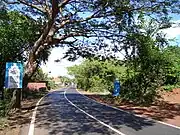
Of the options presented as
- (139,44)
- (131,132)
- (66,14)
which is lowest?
(131,132)

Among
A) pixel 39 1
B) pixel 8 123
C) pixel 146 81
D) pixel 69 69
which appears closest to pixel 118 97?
pixel 146 81

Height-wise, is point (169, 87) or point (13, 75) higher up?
point (13, 75)

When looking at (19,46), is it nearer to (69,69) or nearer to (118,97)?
(118,97)

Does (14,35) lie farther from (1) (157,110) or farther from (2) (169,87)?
(2) (169,87)

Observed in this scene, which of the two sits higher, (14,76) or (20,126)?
(14,76)

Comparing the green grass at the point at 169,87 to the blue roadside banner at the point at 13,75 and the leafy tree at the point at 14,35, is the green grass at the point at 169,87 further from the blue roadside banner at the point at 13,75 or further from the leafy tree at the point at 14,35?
the blue roadside banner at the point at 13,75

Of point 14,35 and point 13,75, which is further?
point 14,35

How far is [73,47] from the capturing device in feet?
91.8

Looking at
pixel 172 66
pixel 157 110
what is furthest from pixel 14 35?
pixel 172 66

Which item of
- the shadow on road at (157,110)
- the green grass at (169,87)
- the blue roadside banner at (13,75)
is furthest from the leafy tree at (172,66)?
the blue roadside banner at (13,75)

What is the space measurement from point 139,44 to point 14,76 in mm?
8467

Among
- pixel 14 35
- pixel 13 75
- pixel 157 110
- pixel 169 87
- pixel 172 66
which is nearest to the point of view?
pixel 13 75

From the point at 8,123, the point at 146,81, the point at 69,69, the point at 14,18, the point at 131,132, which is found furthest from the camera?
the point at 69,69

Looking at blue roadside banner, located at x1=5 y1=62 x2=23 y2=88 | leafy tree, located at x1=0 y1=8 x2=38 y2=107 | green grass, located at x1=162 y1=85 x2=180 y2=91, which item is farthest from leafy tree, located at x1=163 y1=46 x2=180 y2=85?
blue roadside banner, located at x1=5 y1=62 x2=23 y2=88
